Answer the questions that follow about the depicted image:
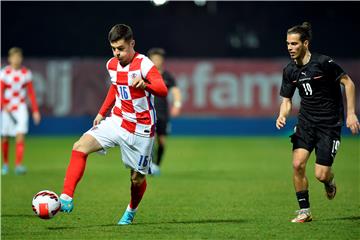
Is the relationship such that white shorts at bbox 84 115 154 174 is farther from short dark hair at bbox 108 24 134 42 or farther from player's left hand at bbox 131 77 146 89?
short dark hair at bbox 108 24 134 42

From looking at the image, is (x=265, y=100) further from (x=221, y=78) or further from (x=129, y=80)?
(x=129, y=80)

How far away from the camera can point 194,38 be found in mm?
26906

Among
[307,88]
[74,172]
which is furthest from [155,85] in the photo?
[307,88]

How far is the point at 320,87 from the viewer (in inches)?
332

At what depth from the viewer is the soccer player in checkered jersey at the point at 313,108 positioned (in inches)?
328

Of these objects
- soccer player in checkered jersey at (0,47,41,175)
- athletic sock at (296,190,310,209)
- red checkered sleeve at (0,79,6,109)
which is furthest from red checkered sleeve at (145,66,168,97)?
red checkered sleeve at (0,79,6,109)

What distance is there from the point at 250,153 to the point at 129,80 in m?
11.3

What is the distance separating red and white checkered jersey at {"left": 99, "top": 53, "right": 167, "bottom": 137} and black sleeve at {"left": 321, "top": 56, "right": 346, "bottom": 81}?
1.83 meters

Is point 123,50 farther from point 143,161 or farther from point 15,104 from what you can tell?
point 15,104

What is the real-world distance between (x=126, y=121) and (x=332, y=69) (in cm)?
227

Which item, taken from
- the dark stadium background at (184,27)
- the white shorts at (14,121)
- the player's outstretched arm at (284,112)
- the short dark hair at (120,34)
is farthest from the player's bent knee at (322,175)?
the dark stadium background at (184,27)

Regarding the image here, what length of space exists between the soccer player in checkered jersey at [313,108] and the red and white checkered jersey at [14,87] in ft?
23.7

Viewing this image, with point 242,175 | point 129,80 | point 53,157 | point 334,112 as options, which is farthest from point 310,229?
point 53,157

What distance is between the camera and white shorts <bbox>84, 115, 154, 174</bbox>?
26.4 ft
